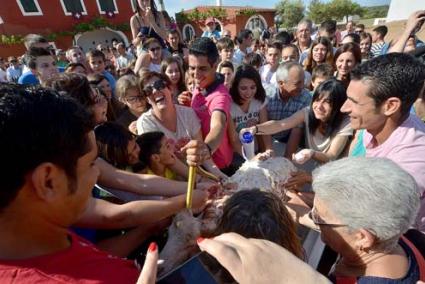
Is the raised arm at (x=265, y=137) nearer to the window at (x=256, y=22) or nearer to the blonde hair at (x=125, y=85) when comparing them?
the blonde hair at (x=125, y=85)

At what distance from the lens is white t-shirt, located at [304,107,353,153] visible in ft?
9.15

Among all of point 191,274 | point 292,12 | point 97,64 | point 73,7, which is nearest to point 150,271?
point 191,274

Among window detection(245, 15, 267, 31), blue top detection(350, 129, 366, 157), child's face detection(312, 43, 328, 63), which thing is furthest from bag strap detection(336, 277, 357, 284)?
window detection(245, 15, 267, 31)

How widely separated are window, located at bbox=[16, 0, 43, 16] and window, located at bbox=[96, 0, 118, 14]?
4.50 meters

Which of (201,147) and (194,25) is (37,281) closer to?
(201,147)

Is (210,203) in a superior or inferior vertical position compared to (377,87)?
inferior

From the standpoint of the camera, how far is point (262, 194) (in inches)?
52.1

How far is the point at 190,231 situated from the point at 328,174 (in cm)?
70

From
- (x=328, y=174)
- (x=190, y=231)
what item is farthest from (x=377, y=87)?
(x=190, y=231)

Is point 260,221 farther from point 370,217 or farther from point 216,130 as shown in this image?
point 216,130

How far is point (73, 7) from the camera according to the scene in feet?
74.8

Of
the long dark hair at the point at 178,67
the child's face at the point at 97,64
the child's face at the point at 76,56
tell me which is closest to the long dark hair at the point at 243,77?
the long dark hair at the point at 178,67

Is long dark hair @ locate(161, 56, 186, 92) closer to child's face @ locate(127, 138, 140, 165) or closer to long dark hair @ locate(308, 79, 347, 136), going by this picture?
long dark hair @ locate(308, 79, 347, 136)

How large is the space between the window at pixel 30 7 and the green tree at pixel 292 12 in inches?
1492
